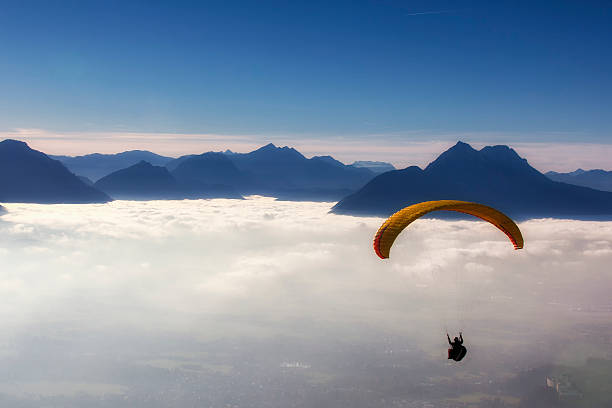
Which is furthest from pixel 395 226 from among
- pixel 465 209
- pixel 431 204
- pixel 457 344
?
pixel 457 344

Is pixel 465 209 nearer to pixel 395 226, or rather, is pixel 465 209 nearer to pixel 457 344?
pixel 395 226

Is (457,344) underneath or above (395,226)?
underneath

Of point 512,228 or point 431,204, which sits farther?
point 512,228

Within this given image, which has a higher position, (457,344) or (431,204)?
(431,204)

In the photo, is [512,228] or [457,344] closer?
[457,344]

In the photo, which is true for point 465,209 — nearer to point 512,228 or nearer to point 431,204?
point 431,204

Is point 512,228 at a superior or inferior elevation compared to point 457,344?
superior

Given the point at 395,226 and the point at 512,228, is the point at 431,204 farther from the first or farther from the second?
the point at 512,228

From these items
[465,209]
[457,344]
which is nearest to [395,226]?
[465,209]
